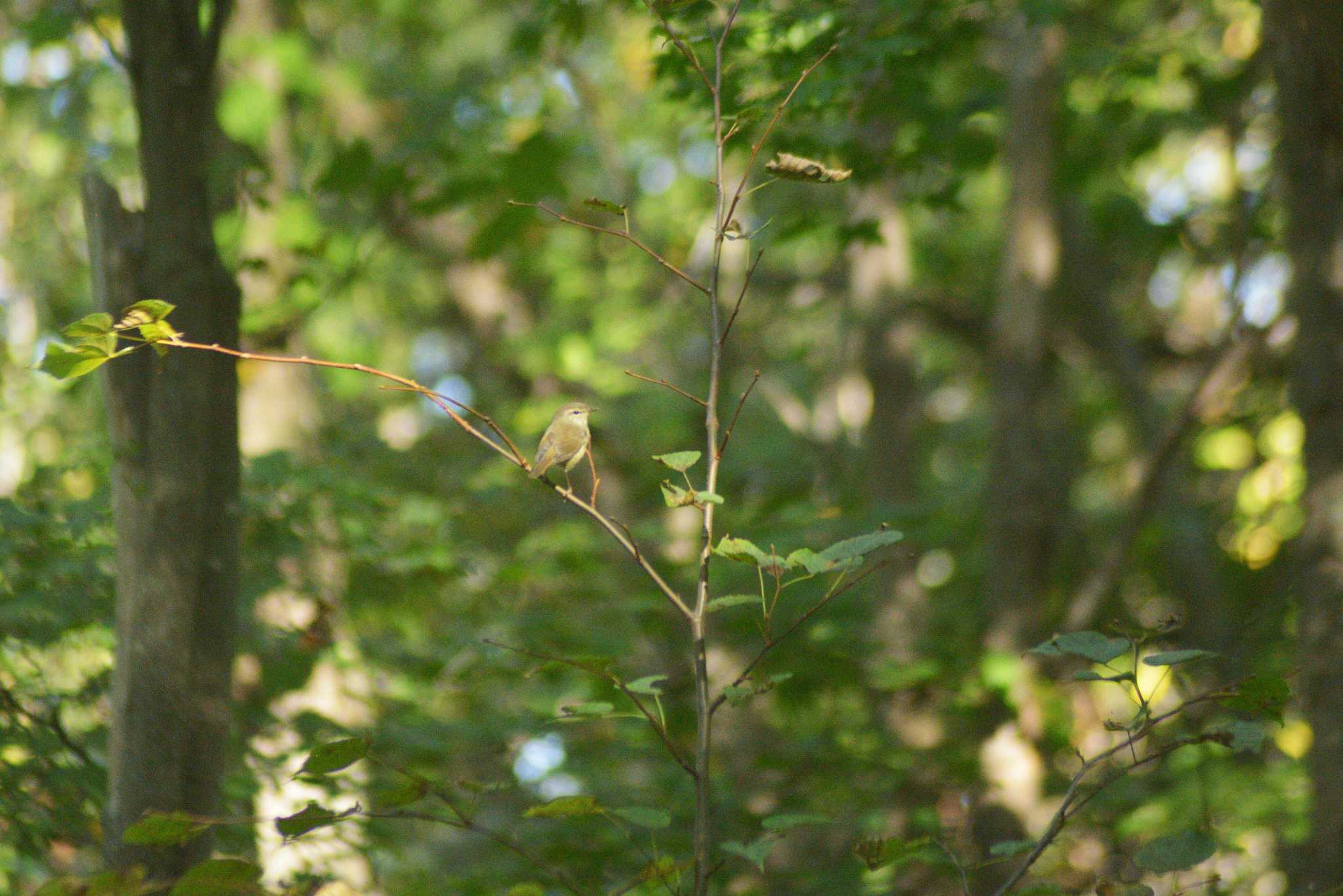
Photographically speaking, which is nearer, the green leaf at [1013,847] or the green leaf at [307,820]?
the green leaf at [307,820]

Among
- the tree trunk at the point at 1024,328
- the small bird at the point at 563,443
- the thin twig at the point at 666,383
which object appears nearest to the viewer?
the thin twig at the point at 666,383

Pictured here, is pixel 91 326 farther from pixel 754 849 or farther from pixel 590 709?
pixel 754 849

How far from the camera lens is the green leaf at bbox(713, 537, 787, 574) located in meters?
1.40

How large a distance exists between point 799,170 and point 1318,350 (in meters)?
2.48

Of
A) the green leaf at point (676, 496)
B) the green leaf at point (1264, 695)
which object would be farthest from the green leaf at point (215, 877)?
the green leaf at point (1264, 695)

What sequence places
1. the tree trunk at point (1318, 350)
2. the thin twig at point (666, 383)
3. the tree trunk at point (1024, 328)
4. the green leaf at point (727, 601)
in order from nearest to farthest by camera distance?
the thin twig at point (666, 383)
the green leaf at point (727, 601)
the tree trunk at point (1318, 350)
the tree trunk at point (1024, 328)

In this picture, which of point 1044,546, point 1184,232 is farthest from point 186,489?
point 1184,232

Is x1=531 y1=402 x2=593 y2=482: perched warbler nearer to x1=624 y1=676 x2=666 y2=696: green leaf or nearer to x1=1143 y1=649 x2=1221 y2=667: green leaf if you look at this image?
x1=624 y1=676 x2=666 y2=696: green leaf

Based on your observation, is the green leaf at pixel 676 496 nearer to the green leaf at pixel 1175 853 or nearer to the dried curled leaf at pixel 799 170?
the dried curled leaf at pixel 799 170

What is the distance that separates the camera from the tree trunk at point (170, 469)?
6.68 ft

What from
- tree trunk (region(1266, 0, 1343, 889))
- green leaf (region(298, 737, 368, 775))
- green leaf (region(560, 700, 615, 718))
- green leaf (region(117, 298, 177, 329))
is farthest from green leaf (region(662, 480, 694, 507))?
tree trunk (region(1266, 0, 1343, 889))

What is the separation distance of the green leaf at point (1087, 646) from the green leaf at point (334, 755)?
0.94 meters

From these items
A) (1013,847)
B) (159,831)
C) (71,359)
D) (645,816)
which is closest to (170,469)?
Result: (71,359)

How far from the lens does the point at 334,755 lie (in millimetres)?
1507
